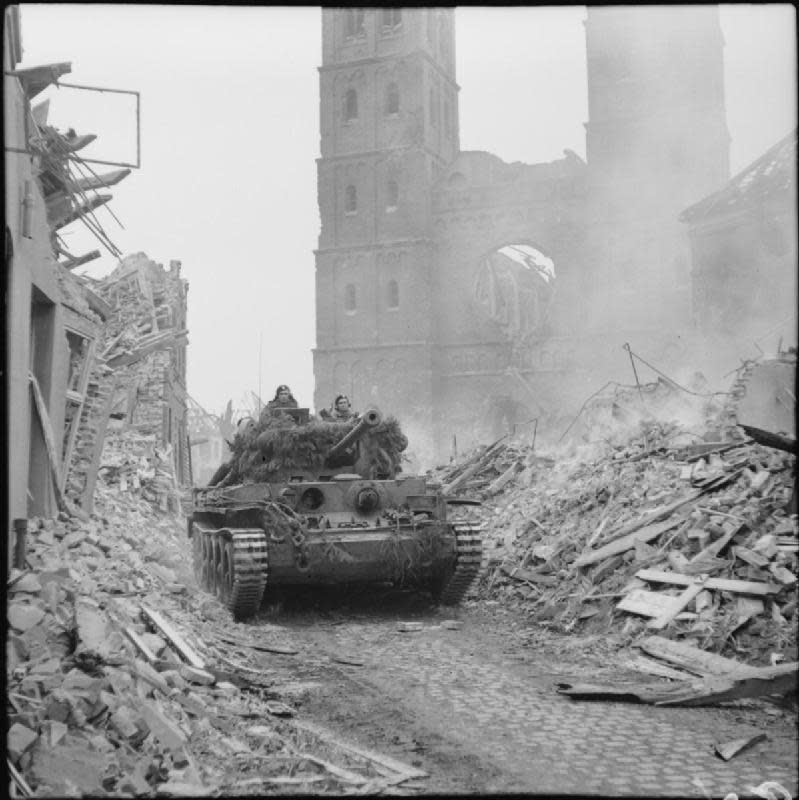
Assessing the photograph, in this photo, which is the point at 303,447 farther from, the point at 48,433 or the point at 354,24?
the point at 354,24

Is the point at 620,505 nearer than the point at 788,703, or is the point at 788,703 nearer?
the point at 788,703

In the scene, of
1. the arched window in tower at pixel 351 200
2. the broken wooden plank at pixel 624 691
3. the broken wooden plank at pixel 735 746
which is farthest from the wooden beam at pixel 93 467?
the arched window in tower at pixel 351 200

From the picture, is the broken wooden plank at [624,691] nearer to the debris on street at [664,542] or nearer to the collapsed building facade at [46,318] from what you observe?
the debris on street at [664,542]

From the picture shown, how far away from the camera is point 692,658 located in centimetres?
844

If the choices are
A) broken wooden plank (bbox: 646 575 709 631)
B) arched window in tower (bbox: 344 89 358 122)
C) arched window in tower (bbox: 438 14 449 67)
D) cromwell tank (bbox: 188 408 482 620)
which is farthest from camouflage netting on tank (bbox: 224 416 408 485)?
arched window in tower (bbox: 438 14 449 67)

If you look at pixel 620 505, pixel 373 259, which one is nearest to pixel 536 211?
pixel 373 259

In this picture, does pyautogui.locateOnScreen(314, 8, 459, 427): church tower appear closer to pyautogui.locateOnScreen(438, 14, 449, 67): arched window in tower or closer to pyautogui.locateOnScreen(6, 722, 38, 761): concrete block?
pyautogui.locateOnScreen(438, 14, 449, 67): arched window in tower

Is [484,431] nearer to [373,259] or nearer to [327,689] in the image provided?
[373,259]

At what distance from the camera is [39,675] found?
5.65 meters

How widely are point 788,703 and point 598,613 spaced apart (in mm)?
3505

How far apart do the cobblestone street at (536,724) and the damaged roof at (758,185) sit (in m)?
19.8

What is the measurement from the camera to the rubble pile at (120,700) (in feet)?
16.3

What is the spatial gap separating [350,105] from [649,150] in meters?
15.0

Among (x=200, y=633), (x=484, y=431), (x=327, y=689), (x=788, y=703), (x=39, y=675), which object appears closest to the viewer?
(x=39, y=675)
